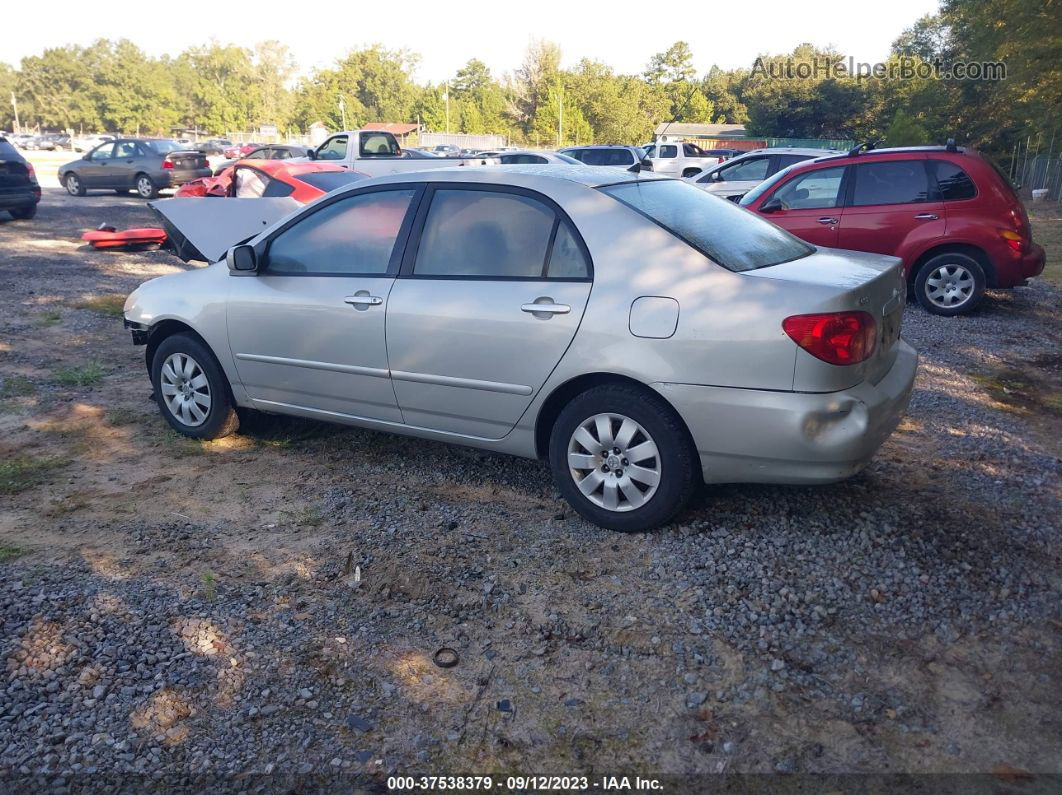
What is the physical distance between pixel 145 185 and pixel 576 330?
2437 centimetres

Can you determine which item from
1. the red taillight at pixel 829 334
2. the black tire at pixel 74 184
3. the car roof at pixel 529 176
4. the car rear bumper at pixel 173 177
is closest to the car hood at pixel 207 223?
the car roof at pixel 529 176

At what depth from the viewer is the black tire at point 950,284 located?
8.94m

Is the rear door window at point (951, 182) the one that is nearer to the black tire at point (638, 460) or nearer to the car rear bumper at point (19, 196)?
the black tire at point (638, 460)

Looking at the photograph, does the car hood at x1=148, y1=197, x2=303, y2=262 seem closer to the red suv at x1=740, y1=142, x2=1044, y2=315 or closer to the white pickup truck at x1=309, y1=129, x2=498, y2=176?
the red suv at x1=740, y1=142, x2=1044, y2=315

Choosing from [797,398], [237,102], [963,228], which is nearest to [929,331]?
[963,228]

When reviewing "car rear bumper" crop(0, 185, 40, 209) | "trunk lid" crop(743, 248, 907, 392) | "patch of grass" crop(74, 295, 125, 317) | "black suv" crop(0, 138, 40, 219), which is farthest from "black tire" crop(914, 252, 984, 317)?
"car rear bumper" crop(0, 185, 40, 209)

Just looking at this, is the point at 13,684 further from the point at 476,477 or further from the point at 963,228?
the point at 963,228

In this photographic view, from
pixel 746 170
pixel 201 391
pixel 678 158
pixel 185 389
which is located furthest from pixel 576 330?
pixel 678 158

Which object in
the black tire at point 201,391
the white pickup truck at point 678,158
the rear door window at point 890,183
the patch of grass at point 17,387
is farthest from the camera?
the white pickup truck at point 678,158

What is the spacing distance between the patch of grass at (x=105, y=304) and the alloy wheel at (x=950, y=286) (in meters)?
8.73

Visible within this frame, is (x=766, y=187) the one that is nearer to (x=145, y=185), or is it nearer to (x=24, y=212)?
(x=24, y=212)

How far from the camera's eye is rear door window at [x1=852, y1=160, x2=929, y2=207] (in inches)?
358

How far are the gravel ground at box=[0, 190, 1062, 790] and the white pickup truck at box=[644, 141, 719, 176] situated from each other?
79.7ft

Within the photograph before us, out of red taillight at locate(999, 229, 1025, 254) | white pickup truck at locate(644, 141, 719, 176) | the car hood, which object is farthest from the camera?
white pickup truck at locate(644, 141, 719, 176)
